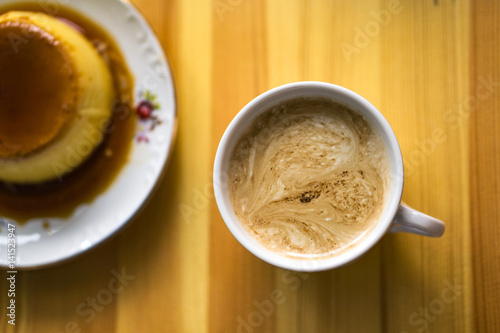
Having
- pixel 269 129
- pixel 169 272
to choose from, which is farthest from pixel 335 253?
pixel 169 272

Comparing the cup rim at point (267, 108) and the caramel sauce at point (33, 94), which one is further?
the caramel sauce at point (33, 94)

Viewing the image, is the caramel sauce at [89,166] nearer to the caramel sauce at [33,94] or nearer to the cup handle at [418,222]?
the caramel sauce at [33,94]

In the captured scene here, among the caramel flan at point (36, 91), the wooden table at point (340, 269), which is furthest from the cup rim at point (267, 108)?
the caramel flan at point (36, 91)

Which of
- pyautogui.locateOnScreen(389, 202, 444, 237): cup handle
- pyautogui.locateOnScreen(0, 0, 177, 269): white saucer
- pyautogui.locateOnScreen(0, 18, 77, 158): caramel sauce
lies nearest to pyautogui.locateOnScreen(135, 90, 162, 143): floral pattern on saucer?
pyautogui.locateOnScreen(0, 0, 177, 269): white saucer

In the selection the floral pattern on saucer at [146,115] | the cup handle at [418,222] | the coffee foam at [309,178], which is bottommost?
the cup handle at [418,222]

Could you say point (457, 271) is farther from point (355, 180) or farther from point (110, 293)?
point (110, 293)

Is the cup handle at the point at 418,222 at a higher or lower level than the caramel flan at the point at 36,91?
lower
